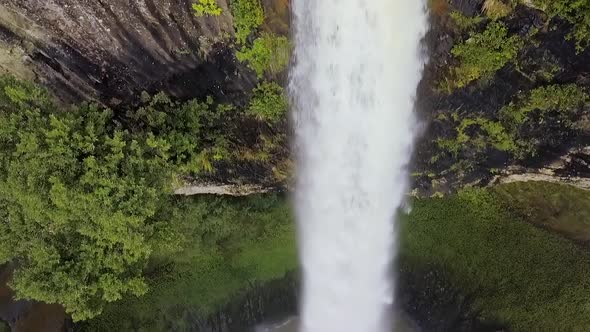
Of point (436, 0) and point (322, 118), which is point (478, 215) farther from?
point (436, 0)

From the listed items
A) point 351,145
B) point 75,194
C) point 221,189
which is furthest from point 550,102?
point 75,194

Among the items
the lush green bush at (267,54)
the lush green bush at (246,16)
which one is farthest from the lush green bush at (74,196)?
the lush green bush at (246,16)

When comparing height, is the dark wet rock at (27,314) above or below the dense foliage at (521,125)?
below

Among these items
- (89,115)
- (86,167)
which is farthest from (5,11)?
(86,167)

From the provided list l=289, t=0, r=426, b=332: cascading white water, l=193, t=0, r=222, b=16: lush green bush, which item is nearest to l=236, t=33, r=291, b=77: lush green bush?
l=289, t=0, r=426, b=332: cascading white water

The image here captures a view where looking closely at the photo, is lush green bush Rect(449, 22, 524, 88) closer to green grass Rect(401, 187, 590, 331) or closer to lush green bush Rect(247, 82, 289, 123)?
lush green bush Rect(247, 82, 289, 123)

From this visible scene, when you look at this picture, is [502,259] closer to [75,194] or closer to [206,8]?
[206,8]

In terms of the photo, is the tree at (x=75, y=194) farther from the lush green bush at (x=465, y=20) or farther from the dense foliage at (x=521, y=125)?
the dense foliage at (x=521, y=125)
